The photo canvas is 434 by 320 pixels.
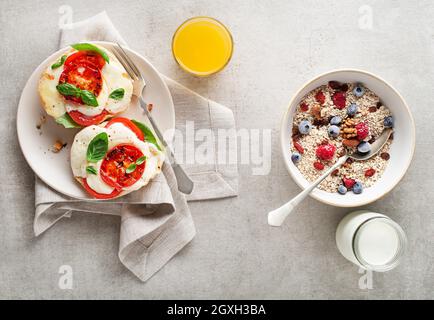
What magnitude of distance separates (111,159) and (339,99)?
29.0 inches

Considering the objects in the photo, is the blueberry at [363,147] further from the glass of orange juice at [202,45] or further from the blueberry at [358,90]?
the glass of orange juice at [202,45]

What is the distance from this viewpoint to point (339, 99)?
1503 millimetres

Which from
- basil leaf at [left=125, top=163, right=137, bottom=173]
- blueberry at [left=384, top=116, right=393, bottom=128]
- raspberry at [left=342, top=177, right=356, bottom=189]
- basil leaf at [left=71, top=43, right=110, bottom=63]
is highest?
basil leaf at [left=71, top=43, right=110, bottom=63]

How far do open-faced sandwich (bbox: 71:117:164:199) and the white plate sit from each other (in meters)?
0.09

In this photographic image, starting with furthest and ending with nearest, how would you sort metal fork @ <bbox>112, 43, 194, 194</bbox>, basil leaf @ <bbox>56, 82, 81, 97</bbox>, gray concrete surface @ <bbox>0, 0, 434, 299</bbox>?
gray concrete surface @ <bbox>0, 0, 434, 299</bbox> < metal fork @ <bbox>112, 43, 194, 194</bbox> < basil leaf @ <bbox>56, 82, 81, 97</bbox>

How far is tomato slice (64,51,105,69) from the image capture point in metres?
1.41

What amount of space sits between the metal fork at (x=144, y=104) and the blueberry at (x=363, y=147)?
1.80 ft

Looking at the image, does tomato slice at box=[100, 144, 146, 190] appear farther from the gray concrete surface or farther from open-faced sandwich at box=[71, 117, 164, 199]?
the gray concrete surface

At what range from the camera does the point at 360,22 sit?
1.62 metres

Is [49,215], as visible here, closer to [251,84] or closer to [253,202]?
[253,202]

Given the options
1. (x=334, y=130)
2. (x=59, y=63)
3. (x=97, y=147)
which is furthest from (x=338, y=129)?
(x=59, y=63)

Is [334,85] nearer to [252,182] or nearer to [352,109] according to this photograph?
[352,109]

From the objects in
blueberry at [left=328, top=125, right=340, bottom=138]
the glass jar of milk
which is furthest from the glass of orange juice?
the glass jar of milk

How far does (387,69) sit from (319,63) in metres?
0.24
